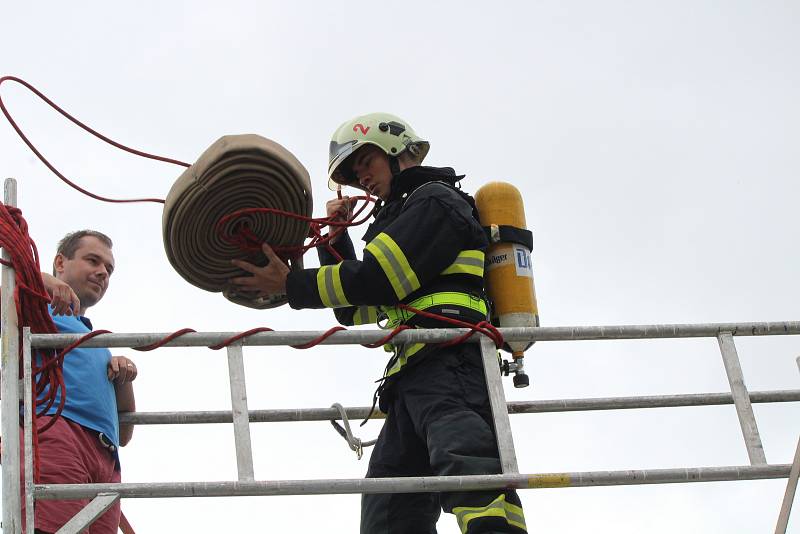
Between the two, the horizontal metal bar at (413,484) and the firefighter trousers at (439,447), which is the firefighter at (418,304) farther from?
the horizontal metal bar at (413,484)

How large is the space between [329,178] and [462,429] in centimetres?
176

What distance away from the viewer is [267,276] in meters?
5.50

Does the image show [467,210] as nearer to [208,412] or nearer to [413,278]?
[413,278]

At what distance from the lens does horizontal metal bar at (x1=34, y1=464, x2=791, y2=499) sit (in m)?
4.07

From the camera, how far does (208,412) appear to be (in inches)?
220

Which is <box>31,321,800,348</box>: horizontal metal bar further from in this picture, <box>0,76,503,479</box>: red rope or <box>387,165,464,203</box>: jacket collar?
<box>387,165,464,203</box>: jacket collar

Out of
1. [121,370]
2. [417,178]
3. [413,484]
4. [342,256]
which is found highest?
[417,178]

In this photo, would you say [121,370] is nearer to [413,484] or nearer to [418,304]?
A: [418,304]

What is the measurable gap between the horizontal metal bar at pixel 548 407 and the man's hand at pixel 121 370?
8.0 inches

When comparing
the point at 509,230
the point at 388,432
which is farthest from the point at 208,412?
the point at 509,230

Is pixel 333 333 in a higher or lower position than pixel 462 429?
higher

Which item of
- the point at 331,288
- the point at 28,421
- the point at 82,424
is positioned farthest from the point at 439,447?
the point at 82,424

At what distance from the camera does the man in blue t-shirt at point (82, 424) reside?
5.06 meters

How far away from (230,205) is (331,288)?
614 mm
